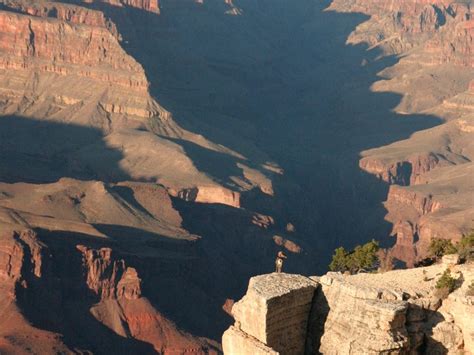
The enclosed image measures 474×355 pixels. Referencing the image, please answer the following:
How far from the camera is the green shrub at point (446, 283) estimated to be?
27.1 metres

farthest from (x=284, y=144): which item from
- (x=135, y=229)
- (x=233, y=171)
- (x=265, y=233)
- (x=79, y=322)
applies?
(x=79, y=322)

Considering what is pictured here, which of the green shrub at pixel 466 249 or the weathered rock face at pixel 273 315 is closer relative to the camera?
the weathered rock face at pixel 273 315

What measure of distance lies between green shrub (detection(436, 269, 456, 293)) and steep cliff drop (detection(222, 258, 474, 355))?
0.19m

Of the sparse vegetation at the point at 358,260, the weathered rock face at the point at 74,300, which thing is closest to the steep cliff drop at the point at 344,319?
the sparse vegetation at the point at 358,260

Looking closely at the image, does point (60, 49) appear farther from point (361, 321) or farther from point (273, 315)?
point (361, 321)

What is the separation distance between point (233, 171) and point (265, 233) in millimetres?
27551

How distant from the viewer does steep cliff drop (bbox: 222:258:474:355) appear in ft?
83.3

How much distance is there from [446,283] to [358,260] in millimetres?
8233

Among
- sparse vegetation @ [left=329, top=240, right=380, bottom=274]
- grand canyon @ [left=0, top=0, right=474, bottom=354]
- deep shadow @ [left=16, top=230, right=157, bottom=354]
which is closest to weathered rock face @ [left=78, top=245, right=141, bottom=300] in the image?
grand canyon @ [left=0, top=0, right=474, bottom=354]

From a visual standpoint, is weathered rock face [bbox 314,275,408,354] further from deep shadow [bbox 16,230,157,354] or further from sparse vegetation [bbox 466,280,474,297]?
deep shadow [bbox 16,230,157,354]

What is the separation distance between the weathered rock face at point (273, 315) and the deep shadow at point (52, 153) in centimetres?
9519

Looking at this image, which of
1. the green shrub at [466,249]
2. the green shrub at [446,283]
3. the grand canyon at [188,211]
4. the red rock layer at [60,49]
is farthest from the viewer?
the red rock layer at [60,49]

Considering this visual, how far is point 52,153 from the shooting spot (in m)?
142

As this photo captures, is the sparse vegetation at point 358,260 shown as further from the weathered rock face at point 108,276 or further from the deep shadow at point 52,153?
the deep shadow at point 52,153
